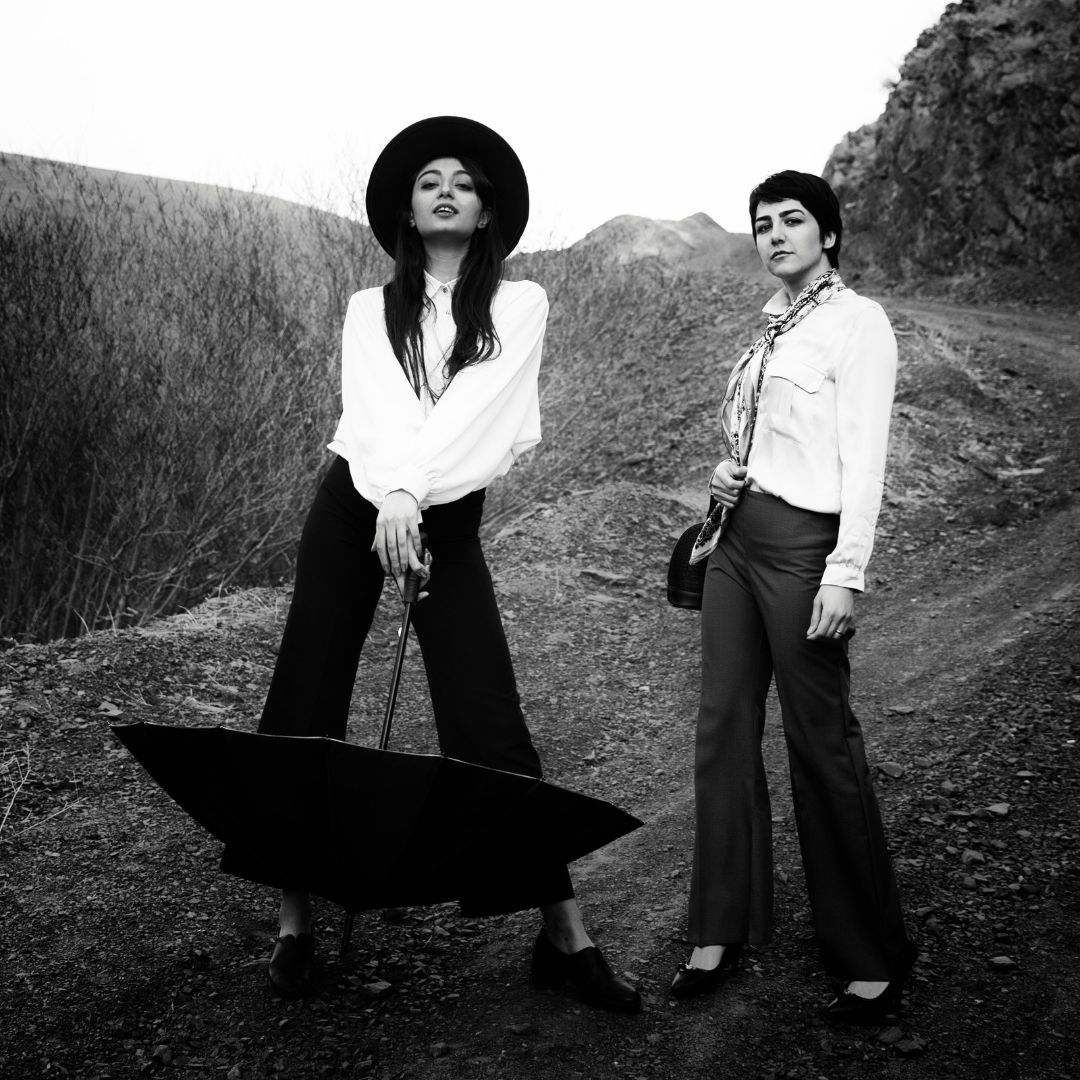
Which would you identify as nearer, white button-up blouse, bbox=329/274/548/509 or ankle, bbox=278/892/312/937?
white button-up blouse, bbox=329/274/548/509

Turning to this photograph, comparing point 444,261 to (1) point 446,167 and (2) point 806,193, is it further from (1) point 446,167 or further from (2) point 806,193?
(2) point 806,193

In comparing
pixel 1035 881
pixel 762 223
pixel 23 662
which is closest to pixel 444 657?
pixel 762 223

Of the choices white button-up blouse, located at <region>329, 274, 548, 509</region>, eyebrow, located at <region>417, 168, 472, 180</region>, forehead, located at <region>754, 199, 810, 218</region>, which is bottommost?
white button-up blouse, located at <region>329, 274, 548, 509</region>

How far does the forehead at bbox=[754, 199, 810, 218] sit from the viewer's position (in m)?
2.62

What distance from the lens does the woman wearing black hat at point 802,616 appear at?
8.14ft

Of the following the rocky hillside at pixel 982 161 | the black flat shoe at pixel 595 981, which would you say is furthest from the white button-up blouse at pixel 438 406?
the rocky hillside at pixel 982 161

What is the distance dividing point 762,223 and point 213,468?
4727 mm

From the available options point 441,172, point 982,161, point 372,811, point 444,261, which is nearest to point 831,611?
point 372,811

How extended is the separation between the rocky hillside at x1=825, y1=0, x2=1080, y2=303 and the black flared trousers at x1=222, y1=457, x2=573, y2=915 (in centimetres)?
1439

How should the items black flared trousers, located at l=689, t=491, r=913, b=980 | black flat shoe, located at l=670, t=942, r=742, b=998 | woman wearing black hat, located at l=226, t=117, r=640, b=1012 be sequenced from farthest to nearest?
1. black flat shoe, located at l=670, t=942, r=742, b=998
2. black flared trousers, located at l=689, t=491, r=913, b=980
3. woman wearing black hat, located at l=226, t=117, r=640, b=1012

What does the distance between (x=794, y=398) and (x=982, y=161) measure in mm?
16600

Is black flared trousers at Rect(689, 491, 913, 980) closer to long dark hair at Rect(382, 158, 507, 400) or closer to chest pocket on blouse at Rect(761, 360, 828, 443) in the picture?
chest pocket on blouse at Rect(761, 360, 828, 443)

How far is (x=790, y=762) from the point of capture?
2.54m

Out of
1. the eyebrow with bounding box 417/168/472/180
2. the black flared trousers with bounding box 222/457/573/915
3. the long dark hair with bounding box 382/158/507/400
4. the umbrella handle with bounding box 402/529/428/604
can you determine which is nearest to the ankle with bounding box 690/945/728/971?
the black flared trousers with bounding box 222/457/573/915
